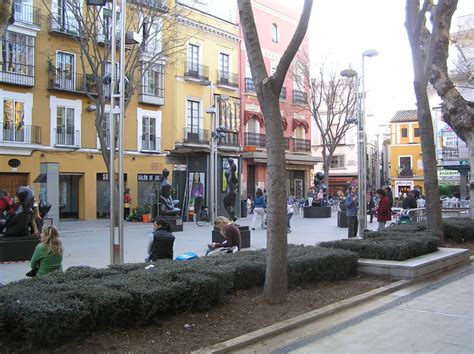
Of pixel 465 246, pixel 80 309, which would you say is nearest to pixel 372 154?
pixel 465 246

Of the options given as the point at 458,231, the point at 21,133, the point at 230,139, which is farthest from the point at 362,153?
the point at 230,139

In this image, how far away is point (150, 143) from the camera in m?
31.4

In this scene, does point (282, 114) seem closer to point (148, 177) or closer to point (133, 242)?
point (148, 177)

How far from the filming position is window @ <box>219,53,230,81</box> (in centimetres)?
3619

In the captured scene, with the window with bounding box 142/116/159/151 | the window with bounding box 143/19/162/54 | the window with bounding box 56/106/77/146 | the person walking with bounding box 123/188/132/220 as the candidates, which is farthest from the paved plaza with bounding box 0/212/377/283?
the window with bounding box 142/116/159/151

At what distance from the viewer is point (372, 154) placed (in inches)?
2830

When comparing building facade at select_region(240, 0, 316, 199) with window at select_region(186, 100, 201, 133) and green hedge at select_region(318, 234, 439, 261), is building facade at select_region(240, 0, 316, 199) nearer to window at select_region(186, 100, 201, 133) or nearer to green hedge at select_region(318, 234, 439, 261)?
window at select_region(186, 100, 201, 133)

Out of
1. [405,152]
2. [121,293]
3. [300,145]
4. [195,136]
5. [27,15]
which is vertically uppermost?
[27,15]

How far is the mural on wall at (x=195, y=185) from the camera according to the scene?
2627 cm

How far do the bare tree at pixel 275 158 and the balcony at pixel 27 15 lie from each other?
2201 cm

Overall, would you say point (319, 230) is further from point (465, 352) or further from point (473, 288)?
point (465, 352)

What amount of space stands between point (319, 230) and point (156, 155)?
1493cm

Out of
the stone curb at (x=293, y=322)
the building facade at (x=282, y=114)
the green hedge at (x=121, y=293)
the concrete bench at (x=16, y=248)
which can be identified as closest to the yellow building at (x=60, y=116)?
the building facade at (x=282, y=114)

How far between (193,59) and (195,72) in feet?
3.34
